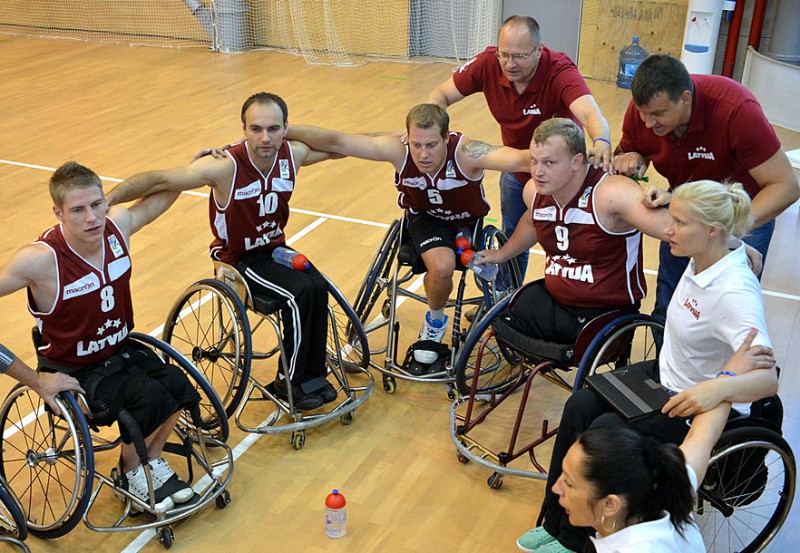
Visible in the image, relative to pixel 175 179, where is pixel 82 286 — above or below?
below

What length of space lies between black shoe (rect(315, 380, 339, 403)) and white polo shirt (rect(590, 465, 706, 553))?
1834mm

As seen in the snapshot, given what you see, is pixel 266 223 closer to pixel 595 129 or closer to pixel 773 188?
pixel 595 129

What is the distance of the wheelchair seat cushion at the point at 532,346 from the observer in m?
3.14

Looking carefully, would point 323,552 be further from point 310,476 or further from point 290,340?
point 290,340

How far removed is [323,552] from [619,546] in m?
1.34

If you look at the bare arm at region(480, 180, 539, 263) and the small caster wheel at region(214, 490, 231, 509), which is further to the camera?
the bare arm at region(480, 180, 539, 263)

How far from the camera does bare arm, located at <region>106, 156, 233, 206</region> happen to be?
331 centimetres

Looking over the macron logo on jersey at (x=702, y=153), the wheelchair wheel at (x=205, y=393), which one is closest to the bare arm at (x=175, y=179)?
the wheelchair wheel at (x=205, y=393)

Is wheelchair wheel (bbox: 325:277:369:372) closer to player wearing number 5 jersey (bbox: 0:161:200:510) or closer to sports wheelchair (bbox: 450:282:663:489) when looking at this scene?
sports wheelchair (bbox: 450:282:663:489)

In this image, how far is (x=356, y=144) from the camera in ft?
12.8

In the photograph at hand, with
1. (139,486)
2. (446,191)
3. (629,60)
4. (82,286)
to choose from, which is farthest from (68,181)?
(629,60)

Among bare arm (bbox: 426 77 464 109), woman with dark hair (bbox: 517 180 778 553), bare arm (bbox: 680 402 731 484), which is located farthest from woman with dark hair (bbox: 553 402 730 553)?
bare arm (bbox: 426 77 464 109)

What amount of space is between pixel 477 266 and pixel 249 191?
1.00m

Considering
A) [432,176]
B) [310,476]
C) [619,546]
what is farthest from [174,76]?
[619,546]
